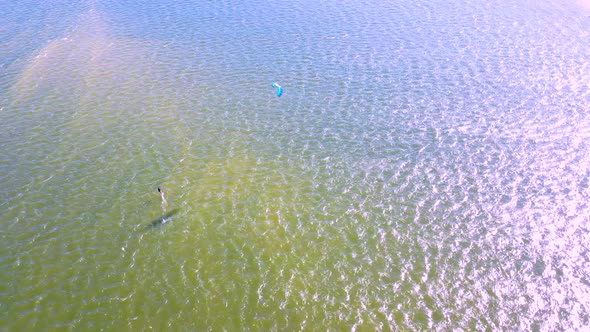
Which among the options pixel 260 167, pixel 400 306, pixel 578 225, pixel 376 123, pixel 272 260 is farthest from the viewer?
pixel 376 123

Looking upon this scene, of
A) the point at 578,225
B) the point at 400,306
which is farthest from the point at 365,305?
the point at 578,225

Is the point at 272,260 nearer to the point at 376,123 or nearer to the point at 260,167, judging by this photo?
the point at 260,167

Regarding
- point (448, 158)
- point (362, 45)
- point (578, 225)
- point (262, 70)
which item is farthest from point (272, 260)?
point (362, 45)

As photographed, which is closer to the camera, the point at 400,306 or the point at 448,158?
the point at 400,306

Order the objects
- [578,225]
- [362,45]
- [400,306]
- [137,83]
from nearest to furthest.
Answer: [400,306]
[578,225]
[137,83]
[362,45]

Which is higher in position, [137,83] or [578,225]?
[578,225]

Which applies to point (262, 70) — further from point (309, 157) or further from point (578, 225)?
point (578, 225)
